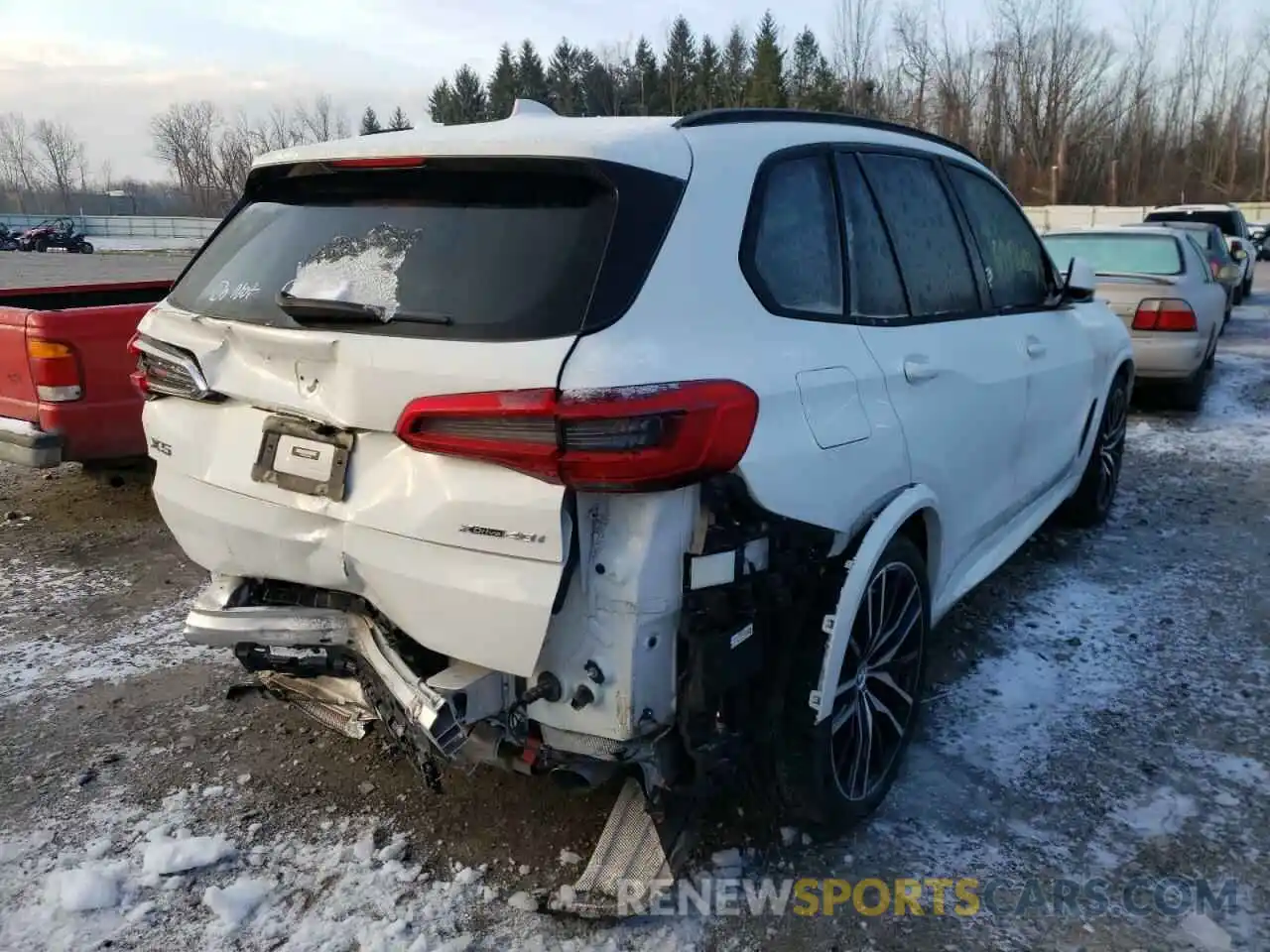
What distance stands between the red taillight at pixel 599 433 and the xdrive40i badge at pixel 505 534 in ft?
0.41

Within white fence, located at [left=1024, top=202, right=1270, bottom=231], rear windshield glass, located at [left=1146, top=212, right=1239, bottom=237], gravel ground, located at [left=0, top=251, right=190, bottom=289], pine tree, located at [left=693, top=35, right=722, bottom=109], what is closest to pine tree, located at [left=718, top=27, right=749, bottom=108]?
pine tree, located at [left=693, top=35, right=722, bottom=109]

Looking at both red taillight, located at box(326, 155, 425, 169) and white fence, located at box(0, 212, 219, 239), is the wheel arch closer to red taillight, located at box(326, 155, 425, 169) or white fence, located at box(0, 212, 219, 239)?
red taillight, located at box(326, 155, 425, 169)

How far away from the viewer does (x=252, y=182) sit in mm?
3057

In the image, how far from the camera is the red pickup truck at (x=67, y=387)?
Answer: 5.27 meters

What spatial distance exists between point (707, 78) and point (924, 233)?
69.4m

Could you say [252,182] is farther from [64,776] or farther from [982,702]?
[982,702]

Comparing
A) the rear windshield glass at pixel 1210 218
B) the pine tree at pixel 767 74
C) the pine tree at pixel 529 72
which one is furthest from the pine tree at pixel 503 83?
the rear windshield glass at pixel 1210 218

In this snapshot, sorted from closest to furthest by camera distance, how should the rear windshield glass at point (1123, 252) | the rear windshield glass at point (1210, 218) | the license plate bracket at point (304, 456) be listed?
the license plate bracket at point (304, 456)
the rear windshield glass at point (1123, 252)
the rear windshield glass at point (1210, 218)

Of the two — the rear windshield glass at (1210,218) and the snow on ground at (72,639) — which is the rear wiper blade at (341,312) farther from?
the rear windshield glass at (1210,218)

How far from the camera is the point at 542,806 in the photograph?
299 cm

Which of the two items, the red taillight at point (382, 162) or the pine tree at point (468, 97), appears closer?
the red taillight at point (382, 162)

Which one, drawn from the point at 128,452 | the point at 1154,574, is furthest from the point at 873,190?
the point at 128,452

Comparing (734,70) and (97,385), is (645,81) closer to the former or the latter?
(734,70)

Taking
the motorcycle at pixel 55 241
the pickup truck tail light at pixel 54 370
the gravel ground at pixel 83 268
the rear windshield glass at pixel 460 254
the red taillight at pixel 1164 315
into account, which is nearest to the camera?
the rear windshield glass at pixel 460 254
